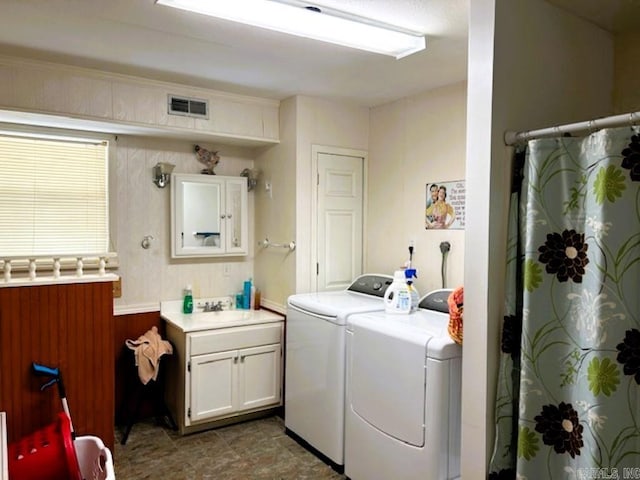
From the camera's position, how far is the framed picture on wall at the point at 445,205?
124 inches

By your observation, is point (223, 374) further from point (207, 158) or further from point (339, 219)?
point (207, 158)

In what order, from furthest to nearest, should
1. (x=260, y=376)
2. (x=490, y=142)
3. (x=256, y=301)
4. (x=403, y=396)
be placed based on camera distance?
(x=256, y=301)
(x=260, y=376)
(x=403, y=396)
(x=490, y=142)

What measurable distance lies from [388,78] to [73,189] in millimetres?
2330

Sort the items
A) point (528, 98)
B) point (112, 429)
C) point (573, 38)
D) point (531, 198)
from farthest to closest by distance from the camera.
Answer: point (112, 429)
point (573, 38)
point (528, 98)
point (531, 198)

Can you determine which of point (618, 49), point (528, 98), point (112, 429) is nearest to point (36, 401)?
point (112, 429)

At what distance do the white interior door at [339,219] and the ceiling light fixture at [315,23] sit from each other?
1271mm

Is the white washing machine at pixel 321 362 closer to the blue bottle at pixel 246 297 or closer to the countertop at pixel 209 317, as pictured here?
the countertop at pixel 209 317

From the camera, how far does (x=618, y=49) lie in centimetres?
225

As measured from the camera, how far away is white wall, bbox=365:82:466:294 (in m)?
3.20

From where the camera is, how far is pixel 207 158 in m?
3.88

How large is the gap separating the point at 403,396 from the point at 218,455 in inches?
57.9

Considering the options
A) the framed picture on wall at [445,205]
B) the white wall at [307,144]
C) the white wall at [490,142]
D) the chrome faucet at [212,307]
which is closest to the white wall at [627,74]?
the white wall at [490,142]

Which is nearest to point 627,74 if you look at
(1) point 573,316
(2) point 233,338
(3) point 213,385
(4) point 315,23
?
(1) point 573,316

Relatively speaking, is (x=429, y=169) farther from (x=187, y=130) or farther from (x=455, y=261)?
(x=187, y=130)
